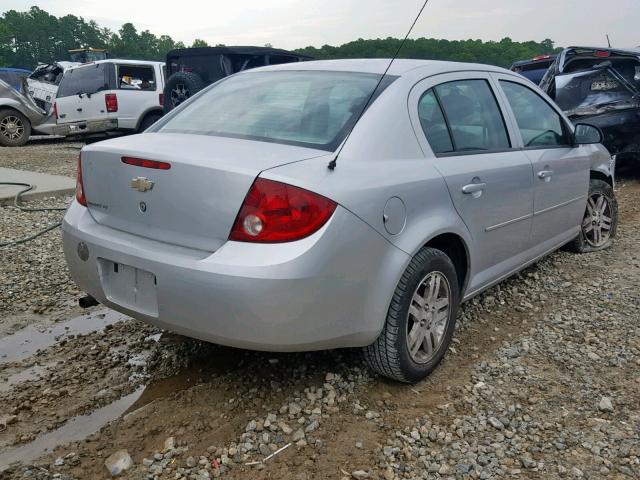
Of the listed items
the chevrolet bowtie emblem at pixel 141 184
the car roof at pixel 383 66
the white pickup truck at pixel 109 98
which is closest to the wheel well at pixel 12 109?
the white pickup truck at pixel 109 98

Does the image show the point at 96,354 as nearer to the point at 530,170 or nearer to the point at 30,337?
the point at 30,337

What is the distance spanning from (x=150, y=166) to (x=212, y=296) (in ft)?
2.10

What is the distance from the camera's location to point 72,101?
12.0 metres

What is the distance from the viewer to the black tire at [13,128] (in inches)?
505

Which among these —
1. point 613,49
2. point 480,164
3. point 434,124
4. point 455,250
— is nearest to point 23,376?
point 455,250

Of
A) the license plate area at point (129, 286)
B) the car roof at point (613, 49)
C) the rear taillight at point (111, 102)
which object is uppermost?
the car roof at point (613, 49)

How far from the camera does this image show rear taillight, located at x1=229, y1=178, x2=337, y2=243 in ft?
7.40

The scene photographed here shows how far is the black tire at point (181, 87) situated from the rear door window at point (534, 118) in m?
6.13

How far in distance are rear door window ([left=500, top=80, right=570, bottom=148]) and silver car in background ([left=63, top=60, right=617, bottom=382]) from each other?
19cm

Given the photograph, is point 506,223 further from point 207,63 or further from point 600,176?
point 207,63

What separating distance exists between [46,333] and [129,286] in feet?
4.24

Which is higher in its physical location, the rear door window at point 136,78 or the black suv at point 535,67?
the black suv at point 535,67

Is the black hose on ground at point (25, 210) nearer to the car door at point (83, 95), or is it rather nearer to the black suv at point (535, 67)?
the car door at point (83, 95)

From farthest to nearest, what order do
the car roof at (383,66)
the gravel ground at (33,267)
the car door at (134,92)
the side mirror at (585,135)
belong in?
the car door at (134,92) < the side mirror at (585,135) < the gravel ground at (33,267) < the car roof at (383,66)
